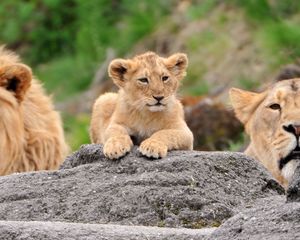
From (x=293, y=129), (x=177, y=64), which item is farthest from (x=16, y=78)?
(x=293, y=129)

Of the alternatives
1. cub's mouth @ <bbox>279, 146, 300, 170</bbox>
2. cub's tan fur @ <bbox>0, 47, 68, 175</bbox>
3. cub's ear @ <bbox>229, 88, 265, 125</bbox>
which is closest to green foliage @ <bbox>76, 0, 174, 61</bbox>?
cub's tan fur @ <bbox>0, 47, 68, 175</bbox>

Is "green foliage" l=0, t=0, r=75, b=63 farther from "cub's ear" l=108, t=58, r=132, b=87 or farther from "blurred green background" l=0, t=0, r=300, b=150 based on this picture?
"cub's ear" l=108, t=58, r=132, b=87

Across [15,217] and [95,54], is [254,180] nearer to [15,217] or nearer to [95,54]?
[15,217]

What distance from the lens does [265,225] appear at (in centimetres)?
618

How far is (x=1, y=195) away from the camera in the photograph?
309 inches

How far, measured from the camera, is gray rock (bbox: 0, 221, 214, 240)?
6473 millimetres

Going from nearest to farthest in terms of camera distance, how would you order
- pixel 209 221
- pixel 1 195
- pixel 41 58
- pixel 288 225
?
pixel 288 225, pixel 209 221, pixel 1 195, pixel 41 58

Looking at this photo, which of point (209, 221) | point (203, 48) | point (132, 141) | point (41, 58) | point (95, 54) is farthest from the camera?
point (41, 58)

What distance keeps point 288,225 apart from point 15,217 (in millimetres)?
1970

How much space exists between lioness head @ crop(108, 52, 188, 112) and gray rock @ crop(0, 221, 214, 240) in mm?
2242

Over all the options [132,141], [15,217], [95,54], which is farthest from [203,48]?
[15,217]

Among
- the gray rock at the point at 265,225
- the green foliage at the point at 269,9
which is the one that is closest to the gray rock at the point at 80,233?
the gray rock at the point at 265,225

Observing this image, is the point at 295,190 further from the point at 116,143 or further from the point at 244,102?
the point at 244,102

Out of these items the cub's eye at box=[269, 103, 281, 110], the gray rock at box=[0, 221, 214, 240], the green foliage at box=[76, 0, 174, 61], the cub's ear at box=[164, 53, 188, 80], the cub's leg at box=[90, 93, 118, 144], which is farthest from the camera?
the green foliage at box=[76, 0, 174, 61]
